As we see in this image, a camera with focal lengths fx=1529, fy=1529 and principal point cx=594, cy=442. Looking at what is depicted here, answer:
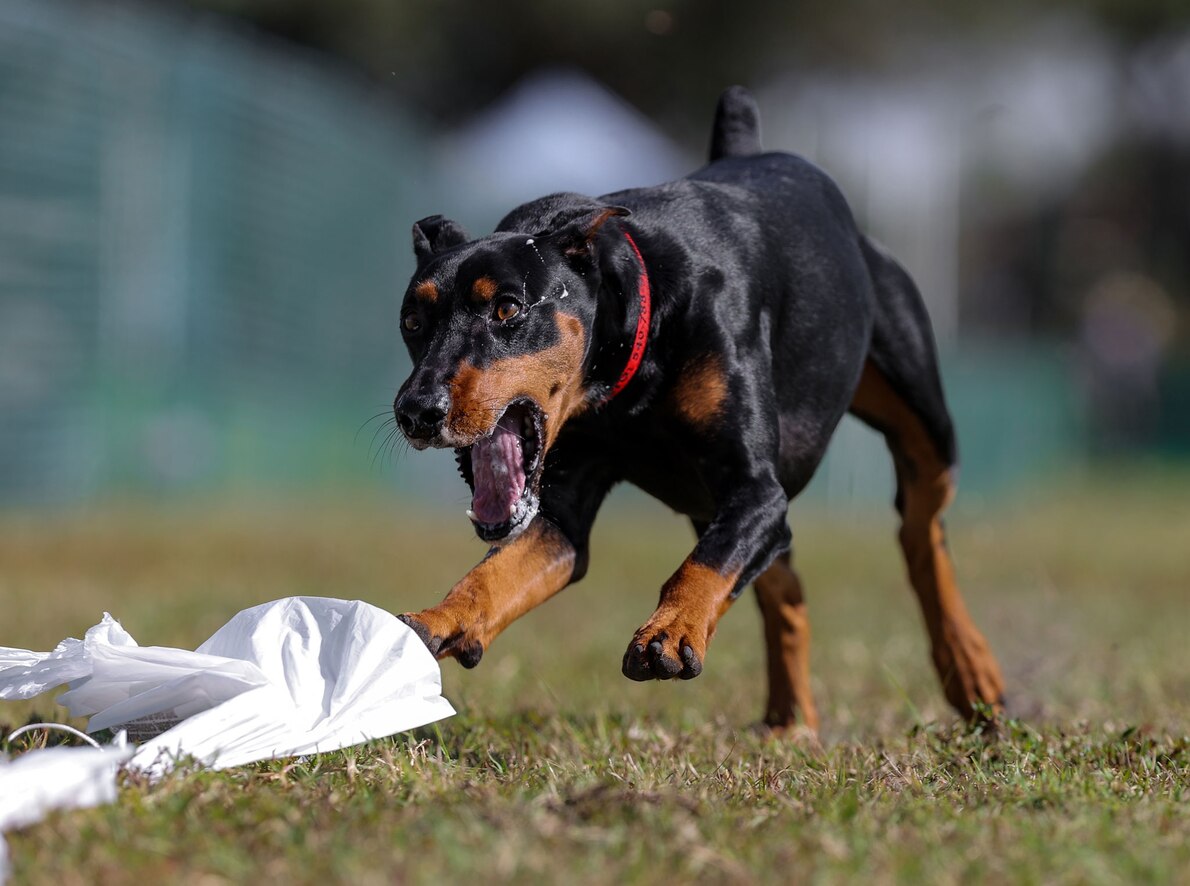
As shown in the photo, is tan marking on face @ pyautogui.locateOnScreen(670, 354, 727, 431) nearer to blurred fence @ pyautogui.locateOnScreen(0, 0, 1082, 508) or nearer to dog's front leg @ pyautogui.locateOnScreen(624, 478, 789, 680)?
dog's front leg @ pyautogui.locateOnScreen(624, 478, 789, 680)

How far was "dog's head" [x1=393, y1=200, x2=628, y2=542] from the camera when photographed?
3.37 metres

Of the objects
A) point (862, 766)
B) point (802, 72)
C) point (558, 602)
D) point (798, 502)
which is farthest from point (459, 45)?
point (862, 766)

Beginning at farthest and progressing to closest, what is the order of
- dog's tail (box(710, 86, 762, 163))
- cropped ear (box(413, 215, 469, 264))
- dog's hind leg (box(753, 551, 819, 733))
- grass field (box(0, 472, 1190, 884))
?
1. dog's tail (box(710, 86, 762, 163))
2. dog's hind leg (box(753, 551, 819, 733))
3. cropped ear (box(413, 215, 469, 264))
4. grass field (box(0, 472, 1190, 884))

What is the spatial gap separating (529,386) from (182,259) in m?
8.15

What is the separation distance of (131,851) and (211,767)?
0.53 m

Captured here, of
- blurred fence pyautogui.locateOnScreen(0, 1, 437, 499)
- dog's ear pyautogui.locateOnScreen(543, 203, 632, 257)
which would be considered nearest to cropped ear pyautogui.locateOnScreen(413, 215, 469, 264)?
dog's ear pyautogui.locateOnScreen(543, 203, 632, 257)

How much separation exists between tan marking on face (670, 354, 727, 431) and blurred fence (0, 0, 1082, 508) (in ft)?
20.8

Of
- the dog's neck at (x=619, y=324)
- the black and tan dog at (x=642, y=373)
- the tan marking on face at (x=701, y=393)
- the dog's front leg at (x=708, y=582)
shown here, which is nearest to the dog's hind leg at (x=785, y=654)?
the black and tan dog at (x=642, y=373)

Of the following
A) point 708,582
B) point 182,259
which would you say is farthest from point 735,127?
point 182,259

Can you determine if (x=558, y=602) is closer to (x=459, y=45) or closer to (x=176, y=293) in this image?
(x=176, y=293)

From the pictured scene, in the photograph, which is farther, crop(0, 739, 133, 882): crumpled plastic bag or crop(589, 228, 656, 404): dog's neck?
crop(589, 228, 656, 404): dog's neck

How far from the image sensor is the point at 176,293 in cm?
1095

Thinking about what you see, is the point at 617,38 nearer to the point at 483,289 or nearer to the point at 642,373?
the point at 642,373

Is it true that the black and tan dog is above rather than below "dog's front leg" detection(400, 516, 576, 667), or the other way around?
above
